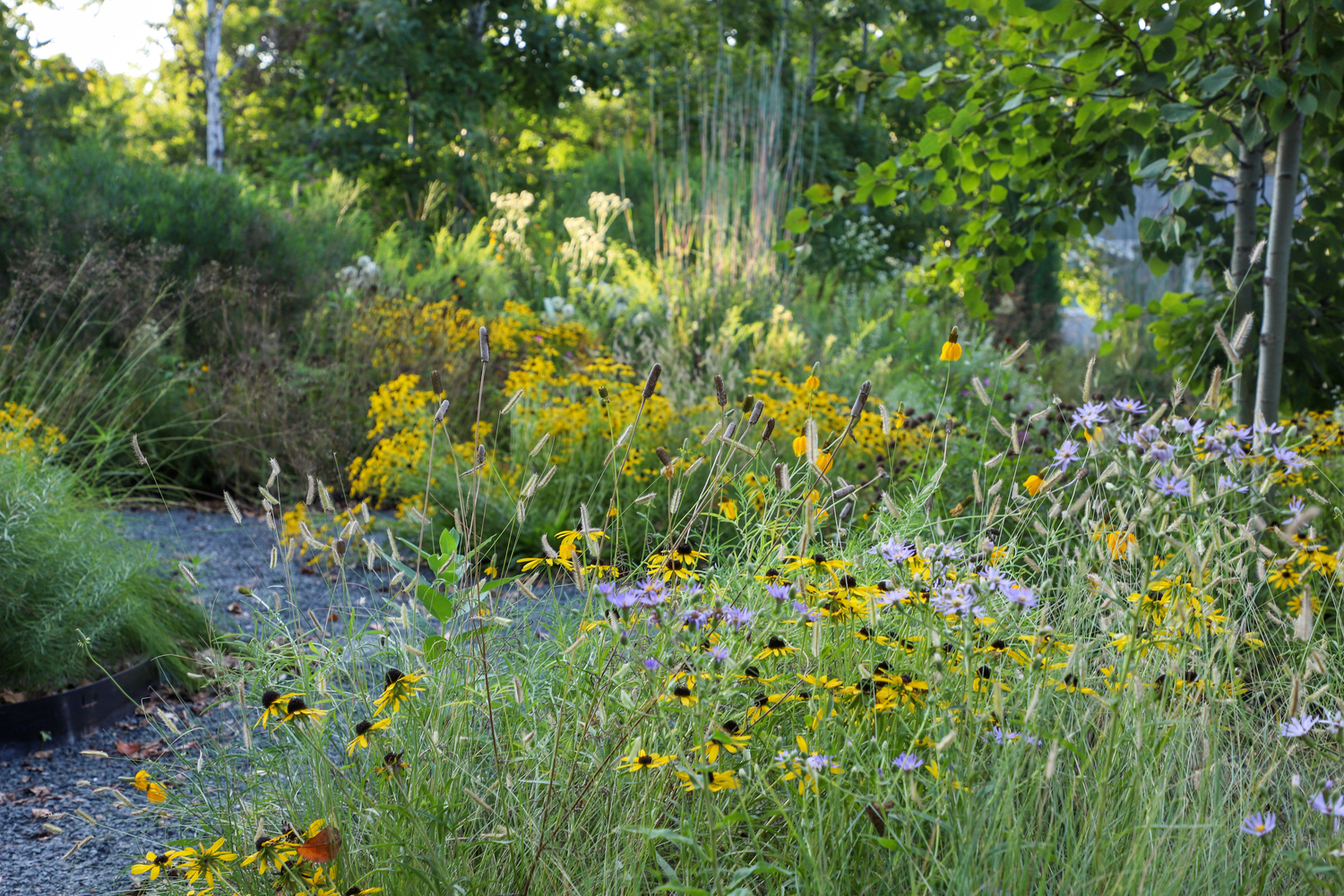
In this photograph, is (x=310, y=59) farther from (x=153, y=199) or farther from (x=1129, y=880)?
(x=1129, y=880)

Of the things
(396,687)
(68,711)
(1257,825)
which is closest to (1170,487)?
(1257,825)

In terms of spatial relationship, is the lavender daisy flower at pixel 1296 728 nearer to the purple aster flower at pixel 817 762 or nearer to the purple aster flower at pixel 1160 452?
the purple aster flower at pixel 1160 452

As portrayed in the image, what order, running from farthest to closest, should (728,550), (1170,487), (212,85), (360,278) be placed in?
(212,85), (360,278), (728,550), (1170,487)

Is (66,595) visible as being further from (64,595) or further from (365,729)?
(365,729)

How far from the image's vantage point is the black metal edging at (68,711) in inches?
101

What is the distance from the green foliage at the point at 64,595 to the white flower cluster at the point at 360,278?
398 cm

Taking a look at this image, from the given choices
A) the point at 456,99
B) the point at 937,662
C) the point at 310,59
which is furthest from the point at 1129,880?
the point at 310,59

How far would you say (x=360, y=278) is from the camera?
7184 millimetres

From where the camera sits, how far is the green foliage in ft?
8.89

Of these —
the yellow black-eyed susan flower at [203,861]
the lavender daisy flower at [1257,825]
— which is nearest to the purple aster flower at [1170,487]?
the lavender daisy flower at [1257,825]

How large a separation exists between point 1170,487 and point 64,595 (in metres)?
2.82

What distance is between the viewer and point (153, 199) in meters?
6.50

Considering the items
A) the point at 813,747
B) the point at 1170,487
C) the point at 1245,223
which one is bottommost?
the point at 813,747

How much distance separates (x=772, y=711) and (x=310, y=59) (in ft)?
42.3
